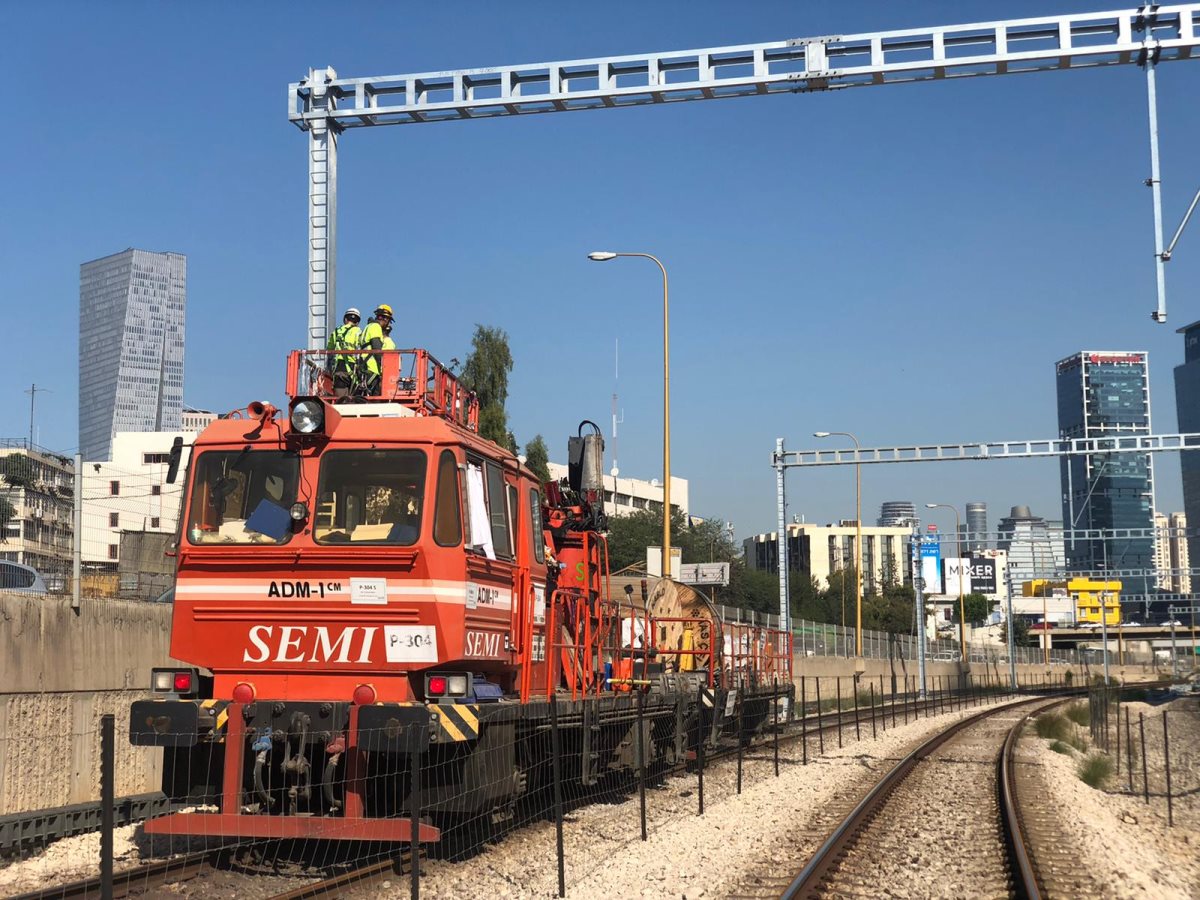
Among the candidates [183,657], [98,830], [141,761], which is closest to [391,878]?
[183,657]

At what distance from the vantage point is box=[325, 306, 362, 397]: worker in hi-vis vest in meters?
11.1

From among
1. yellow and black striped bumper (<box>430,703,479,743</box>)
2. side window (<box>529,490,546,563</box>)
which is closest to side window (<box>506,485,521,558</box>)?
side window (<box>529,490,546,563</box>)

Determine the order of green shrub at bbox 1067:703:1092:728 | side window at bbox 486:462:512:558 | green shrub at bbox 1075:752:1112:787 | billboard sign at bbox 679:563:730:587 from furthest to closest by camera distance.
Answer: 1. green shrub at bbox 1067:703:1092:728
2. billboard sign at bbox 679:563:730:587
3. green shrub at bbox 1075:752:1112:787
4. side window at bbox 486:462:512:558

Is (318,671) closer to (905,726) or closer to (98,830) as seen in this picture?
(98,830)

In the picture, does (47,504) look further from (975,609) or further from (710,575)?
(975,609)

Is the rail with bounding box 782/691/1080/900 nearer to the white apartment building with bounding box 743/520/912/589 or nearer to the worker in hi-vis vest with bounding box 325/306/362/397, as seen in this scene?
the worker in hi-vis vest with bounding box 325/306/362/397

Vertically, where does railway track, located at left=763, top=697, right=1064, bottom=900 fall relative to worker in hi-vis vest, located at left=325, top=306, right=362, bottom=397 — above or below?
below

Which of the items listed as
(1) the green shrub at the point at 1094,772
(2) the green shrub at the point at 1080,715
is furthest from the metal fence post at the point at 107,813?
(2) the green shrub at the point at 1080,715

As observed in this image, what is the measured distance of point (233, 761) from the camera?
9258 mm

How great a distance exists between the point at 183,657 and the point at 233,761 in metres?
1.09

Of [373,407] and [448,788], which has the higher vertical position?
[373,407]

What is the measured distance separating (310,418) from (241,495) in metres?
0.89

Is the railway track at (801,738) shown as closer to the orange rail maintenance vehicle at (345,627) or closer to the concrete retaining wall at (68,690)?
the orange rail maintenance vehicle at (345,627)

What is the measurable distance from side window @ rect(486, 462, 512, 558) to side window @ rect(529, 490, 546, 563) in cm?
69
